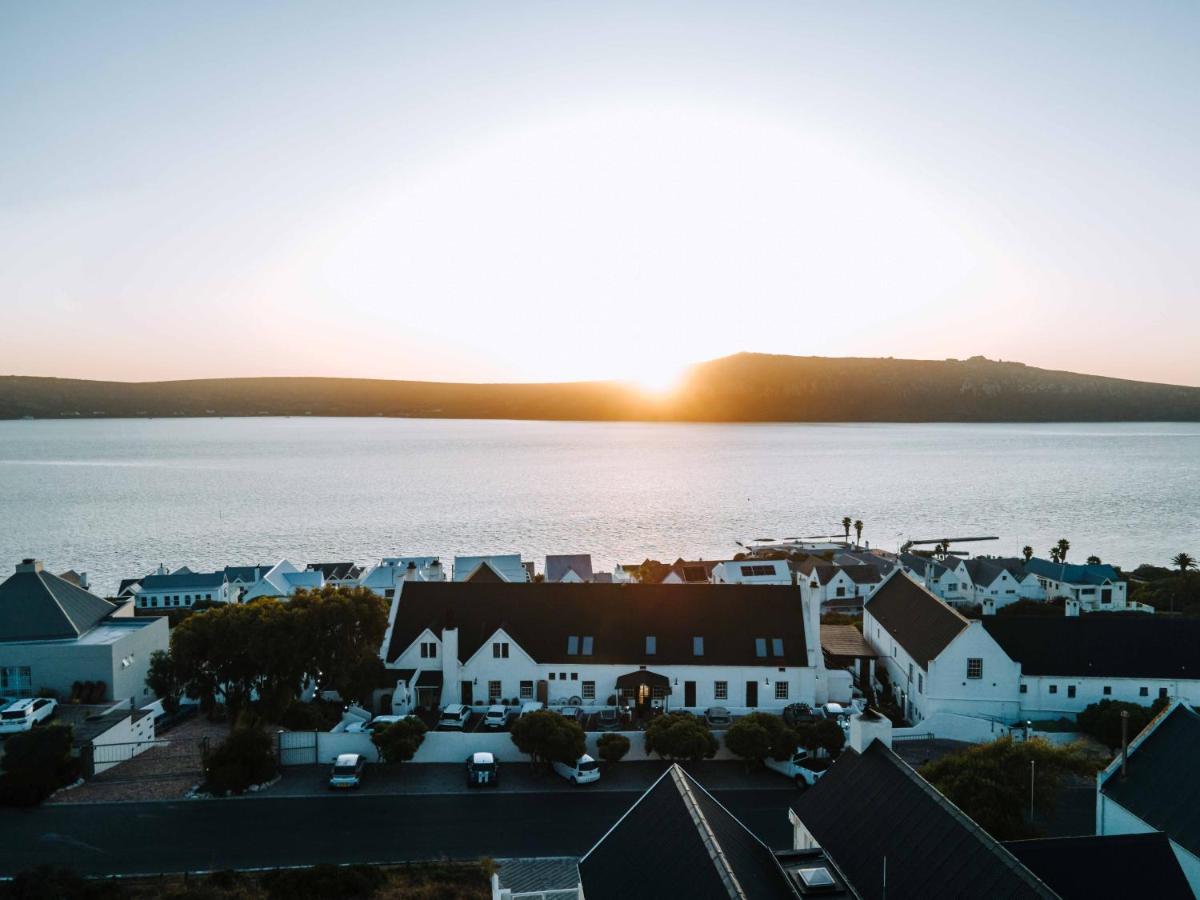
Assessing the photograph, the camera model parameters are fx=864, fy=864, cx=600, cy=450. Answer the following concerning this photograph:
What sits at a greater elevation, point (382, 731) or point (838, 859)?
point (838, 859)

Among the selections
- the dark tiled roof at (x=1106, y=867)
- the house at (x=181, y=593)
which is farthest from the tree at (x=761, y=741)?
the house at (x=181, y=593)

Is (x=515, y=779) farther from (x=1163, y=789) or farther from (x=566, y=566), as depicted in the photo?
(x=566, y=566)

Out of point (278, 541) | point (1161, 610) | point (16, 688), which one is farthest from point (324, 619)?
point (278, 541)

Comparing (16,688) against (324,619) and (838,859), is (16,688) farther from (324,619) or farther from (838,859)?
(838,859)

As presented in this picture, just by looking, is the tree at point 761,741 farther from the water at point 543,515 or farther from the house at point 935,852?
the water at point 543,515

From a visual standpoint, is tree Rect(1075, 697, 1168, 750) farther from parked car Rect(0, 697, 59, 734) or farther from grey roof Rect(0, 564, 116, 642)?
grey roof Rect(0, 564, 116, 642)
